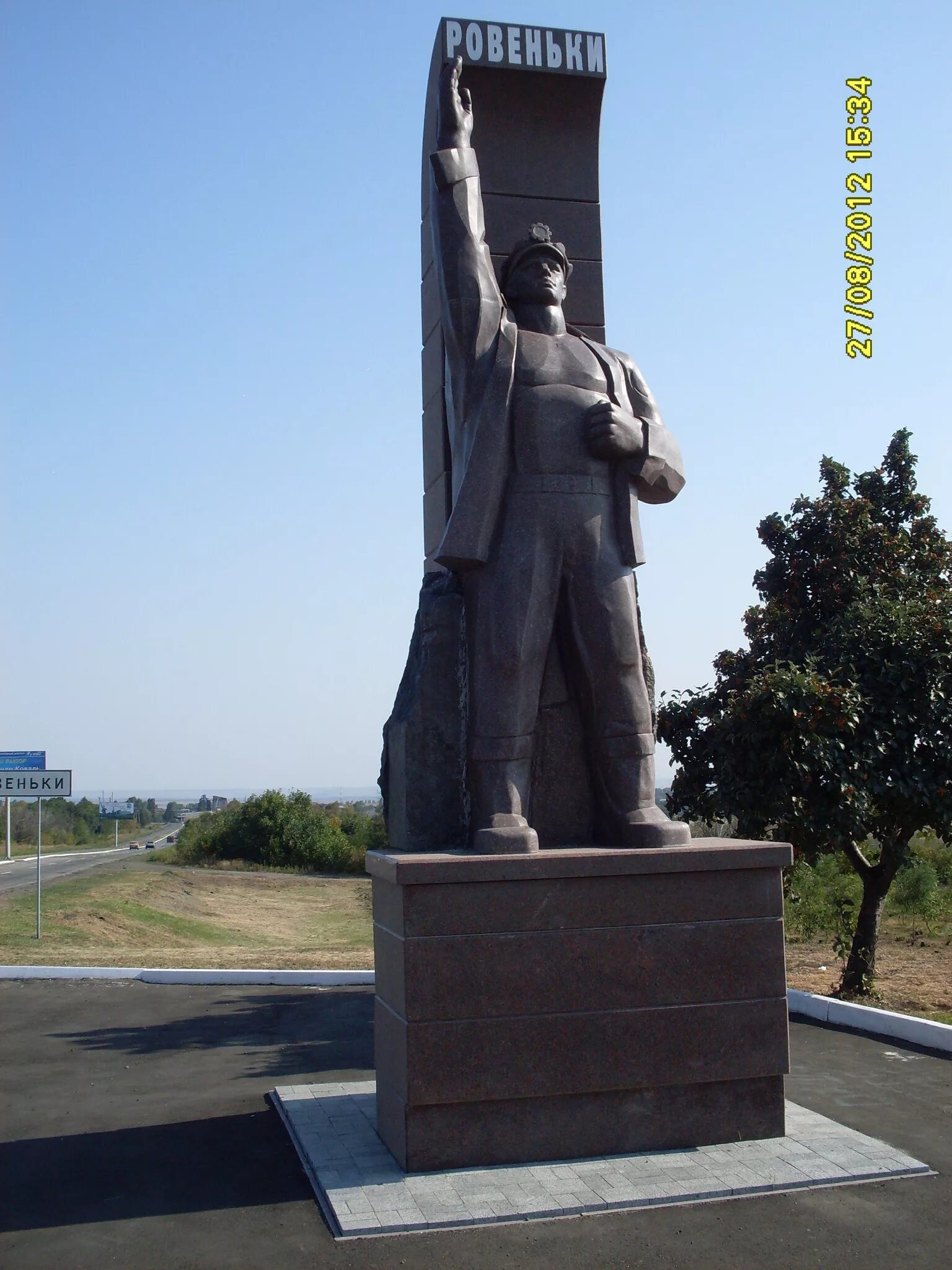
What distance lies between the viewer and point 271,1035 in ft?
25.0

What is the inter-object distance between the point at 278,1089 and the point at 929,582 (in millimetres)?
6226

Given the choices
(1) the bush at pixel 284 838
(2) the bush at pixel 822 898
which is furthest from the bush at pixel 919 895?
(1) the bush at pixel 284 838

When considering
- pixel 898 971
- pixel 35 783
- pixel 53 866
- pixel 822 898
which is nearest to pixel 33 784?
pixel 35 783

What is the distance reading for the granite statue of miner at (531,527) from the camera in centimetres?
504

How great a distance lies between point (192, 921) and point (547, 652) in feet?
51.0

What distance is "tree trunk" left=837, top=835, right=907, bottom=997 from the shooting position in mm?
9195

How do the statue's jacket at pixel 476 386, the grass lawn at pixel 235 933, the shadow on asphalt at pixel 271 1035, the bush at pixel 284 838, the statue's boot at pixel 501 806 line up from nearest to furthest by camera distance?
the statue's boot at pixel 501 806 < the statue's jacket at pixel 476 386 < the shadow on asphalt at pixel 271 1035 < the grass lawn at pixel 235 933 < the bush at pixel 284 838

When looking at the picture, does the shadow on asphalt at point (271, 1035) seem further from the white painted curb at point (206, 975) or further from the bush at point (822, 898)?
the bush at point (822, 898)

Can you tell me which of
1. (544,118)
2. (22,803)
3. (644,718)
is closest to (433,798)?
(644,718)

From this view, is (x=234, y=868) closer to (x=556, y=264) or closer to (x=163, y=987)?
(x=163, y=987)

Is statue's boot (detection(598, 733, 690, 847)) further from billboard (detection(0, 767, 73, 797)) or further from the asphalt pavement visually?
billboard (detection(0, 767, 73, 797))

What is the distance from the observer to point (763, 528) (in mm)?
9727

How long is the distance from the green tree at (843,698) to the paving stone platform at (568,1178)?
312cm

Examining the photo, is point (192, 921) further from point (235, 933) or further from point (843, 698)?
point (843, 698)
